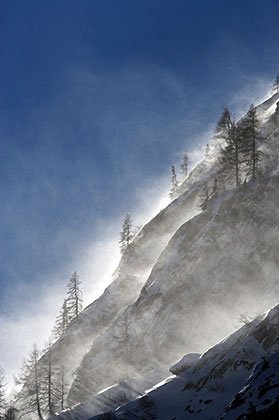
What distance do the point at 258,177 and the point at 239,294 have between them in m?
19.2

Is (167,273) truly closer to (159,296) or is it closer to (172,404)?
(159,296)

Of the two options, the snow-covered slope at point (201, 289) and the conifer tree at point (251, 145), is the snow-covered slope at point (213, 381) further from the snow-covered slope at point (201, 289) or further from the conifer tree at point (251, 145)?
the conifer tree at point (251, 145)

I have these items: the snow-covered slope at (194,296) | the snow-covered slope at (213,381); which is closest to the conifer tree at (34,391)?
the snow-covered slope at (194,296)

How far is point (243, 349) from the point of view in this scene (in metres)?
31.1

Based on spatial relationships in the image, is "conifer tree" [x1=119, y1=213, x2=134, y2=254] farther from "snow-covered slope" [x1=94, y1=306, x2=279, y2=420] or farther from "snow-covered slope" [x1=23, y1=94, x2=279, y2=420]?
"snow-covered slope" [x1=94, y1=306, x2=279, y2=420]

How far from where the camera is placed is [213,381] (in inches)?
1200

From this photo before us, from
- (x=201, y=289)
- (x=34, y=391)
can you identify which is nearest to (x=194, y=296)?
(x=201, y=289)

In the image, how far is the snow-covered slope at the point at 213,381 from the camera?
28906 millimetres

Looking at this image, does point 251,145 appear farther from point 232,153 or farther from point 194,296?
point 194,296

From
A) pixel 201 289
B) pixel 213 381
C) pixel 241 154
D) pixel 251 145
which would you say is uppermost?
pixel 241 154

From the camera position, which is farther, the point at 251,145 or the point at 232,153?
the point at 232,153

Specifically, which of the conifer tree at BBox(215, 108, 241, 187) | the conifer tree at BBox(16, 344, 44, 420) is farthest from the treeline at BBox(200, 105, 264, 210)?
the conifer tree at BBox(16, 344, 44, 420)

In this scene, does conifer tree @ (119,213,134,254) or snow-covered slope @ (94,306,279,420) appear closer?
snow-covered slope @ (94,306,279,420)

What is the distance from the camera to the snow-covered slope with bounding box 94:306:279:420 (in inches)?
1138
